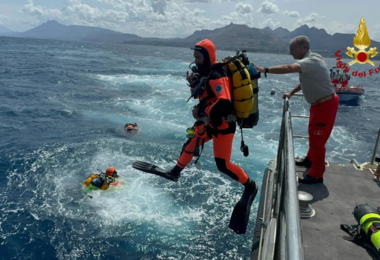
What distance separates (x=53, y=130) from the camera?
21094 millimetres

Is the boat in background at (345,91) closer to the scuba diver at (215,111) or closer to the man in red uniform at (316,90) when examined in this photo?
the man in red uniform at (316,90)

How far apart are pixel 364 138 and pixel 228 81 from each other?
2671 centimetres

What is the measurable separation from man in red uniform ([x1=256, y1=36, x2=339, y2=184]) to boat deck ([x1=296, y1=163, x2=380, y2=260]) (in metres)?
0.56

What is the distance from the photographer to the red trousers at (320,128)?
4.86 m

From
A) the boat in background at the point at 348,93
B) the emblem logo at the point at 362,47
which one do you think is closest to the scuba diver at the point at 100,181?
the emblem logo at the point at 362,47

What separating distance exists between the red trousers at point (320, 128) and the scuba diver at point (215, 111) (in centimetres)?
120

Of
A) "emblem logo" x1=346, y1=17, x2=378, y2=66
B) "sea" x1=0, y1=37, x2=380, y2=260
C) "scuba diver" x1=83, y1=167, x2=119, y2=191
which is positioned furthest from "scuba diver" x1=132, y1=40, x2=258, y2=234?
"scuba diver" x1=83, y1=167, x2=119, y2=191

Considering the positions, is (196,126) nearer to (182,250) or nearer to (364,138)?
(182,250)

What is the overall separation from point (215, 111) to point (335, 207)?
2452 millimetres

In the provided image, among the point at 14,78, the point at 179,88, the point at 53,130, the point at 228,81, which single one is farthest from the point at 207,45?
the point at 14,78

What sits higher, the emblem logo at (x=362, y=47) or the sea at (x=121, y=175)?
the emblem logo at (x=362, y=47)

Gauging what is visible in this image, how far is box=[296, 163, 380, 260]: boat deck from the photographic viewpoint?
3.59m

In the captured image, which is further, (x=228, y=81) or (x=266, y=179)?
(x=266, y=179)

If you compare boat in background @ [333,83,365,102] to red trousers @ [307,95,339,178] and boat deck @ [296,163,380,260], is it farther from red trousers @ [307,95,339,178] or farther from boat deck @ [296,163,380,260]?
red trousers @ [307,95,339,178]
